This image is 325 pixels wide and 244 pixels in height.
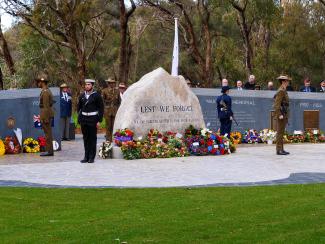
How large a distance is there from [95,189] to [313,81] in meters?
48.6

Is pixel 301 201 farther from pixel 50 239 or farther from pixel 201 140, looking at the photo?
pixel 201 140

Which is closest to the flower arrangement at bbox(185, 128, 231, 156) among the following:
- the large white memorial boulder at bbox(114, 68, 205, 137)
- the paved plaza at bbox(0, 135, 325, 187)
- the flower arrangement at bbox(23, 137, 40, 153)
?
the paved plaza at bbox(0, 135, 325, 187)

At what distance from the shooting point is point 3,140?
19.7m

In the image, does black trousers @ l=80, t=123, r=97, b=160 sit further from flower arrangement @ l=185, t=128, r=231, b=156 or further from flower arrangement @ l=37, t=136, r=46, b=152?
flower arrangement @ l=37, t=136, r=46, b=152

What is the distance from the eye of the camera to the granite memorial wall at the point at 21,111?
1978 cm

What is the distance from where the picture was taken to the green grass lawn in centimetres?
762

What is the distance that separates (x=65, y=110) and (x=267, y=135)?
688cm

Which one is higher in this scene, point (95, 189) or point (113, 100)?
point (113, 100)

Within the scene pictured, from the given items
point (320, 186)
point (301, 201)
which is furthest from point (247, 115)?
point (301, 201)

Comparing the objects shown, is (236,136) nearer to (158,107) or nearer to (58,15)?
(158,107)

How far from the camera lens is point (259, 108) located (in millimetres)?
25453

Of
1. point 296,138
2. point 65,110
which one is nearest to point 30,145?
point 65,110

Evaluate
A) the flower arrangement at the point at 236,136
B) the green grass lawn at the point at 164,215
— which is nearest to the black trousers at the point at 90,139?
the green grass lawn at the point at 164,215

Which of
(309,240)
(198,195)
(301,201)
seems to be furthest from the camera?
(198,195)
